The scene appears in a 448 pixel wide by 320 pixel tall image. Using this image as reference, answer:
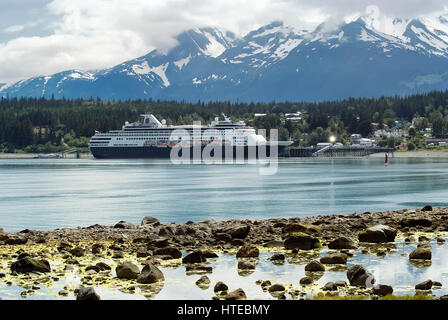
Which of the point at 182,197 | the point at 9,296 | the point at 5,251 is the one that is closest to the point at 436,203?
the point at 182,197

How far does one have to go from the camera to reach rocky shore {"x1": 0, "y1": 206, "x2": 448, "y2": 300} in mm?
14758

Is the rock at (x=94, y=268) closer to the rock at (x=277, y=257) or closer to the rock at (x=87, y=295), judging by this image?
the rock at (x=87, y=295)

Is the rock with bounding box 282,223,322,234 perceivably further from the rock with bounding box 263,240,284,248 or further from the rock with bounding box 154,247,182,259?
the rock with bounding box 154,247,182,259

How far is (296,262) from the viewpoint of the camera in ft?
58.6

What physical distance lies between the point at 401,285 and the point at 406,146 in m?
184

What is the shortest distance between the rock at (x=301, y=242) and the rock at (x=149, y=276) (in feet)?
18.1

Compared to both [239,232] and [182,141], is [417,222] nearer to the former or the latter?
[239,232]

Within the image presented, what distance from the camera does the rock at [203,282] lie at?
1509cm

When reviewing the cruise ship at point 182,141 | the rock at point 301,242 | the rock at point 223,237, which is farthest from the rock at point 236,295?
the cruise ship at point 182,141

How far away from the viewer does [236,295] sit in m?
13.5

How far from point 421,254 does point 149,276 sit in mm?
7580

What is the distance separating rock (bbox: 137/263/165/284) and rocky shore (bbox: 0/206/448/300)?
0.02 meters
